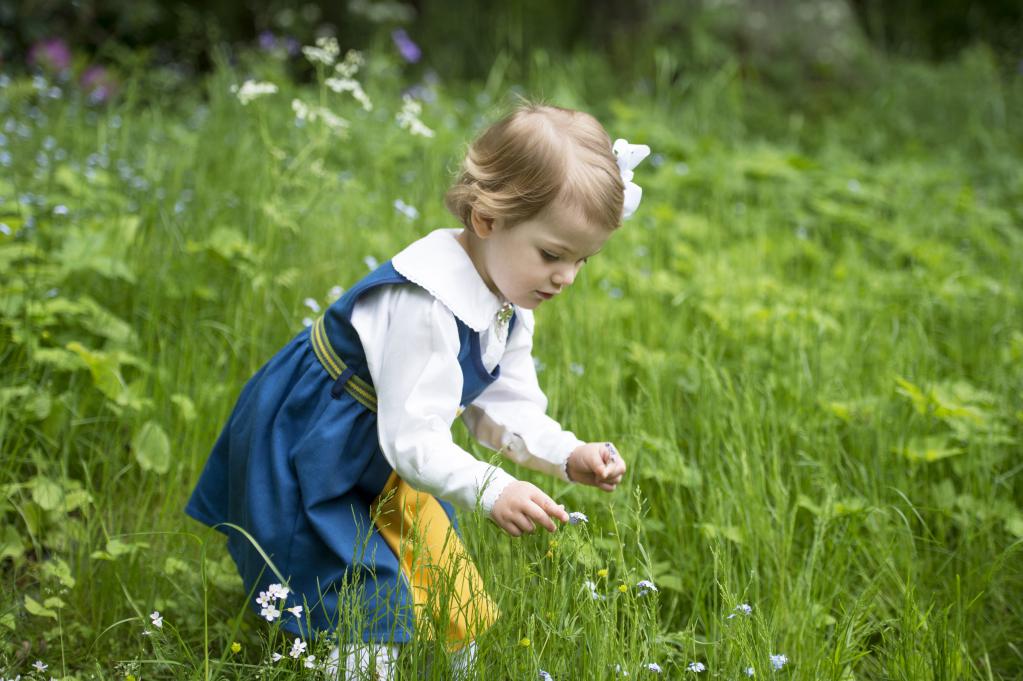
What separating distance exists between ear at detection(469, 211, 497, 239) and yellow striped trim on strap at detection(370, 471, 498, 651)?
1.52 ft

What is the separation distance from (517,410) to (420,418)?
355mm

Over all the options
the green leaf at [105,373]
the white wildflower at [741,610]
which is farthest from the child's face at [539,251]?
the green leaf at [105,373]

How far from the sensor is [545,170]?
1669 millimetres

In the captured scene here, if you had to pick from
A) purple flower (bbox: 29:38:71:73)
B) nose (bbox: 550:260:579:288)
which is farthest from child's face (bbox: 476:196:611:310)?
purple flower (bbox: 29:38:71:73)

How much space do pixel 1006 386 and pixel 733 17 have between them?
14.8 ft

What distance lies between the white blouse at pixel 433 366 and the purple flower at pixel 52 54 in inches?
173

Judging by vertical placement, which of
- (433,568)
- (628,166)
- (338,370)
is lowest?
(433,568)

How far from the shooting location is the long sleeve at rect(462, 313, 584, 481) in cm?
189

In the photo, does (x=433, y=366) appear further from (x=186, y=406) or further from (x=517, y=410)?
(x=186, y=406)

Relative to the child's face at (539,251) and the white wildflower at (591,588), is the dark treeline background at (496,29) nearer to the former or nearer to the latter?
the child's face at (539,251)

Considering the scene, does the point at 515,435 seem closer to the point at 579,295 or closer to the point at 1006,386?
the point at 579,295

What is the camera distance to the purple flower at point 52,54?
554 centimetres

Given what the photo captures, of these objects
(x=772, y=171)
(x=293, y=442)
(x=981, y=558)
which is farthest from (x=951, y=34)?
(x=293, y=442)

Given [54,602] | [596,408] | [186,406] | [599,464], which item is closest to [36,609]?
[54,602]
